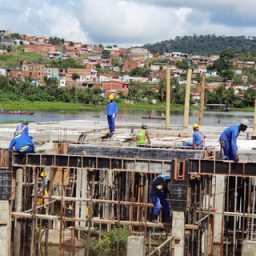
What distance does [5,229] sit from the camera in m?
14.4

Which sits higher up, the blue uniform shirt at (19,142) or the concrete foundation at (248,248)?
the blue uniform shirt at (19,142)

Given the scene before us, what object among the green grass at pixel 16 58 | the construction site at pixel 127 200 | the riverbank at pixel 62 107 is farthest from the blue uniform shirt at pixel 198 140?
the green grass at pixel 16 58

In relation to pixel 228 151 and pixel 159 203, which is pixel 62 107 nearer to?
pixel 159 203

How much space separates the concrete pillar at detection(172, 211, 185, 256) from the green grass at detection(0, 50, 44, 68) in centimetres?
14286

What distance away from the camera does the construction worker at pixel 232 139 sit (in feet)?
46.4

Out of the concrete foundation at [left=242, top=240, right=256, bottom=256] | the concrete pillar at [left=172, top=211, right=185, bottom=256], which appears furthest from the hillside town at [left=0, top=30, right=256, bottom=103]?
the concrete pillar at [left=172, top=211, right=185, bottom=256]

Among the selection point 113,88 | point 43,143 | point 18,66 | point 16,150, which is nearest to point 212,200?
point 16,150

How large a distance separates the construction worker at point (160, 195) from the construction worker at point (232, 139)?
131 cm

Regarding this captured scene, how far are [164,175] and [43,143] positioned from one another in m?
7.88

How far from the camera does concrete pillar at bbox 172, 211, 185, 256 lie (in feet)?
44.4

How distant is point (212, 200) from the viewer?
16953mm

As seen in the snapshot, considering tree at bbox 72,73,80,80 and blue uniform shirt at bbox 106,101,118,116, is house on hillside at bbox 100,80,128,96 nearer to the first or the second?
tree at bbox 72,73,80,80

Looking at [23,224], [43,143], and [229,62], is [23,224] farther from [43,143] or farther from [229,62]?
[229,62]

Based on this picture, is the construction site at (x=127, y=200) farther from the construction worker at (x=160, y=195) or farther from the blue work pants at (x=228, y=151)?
the blue work pants at (x=228, y=151)
